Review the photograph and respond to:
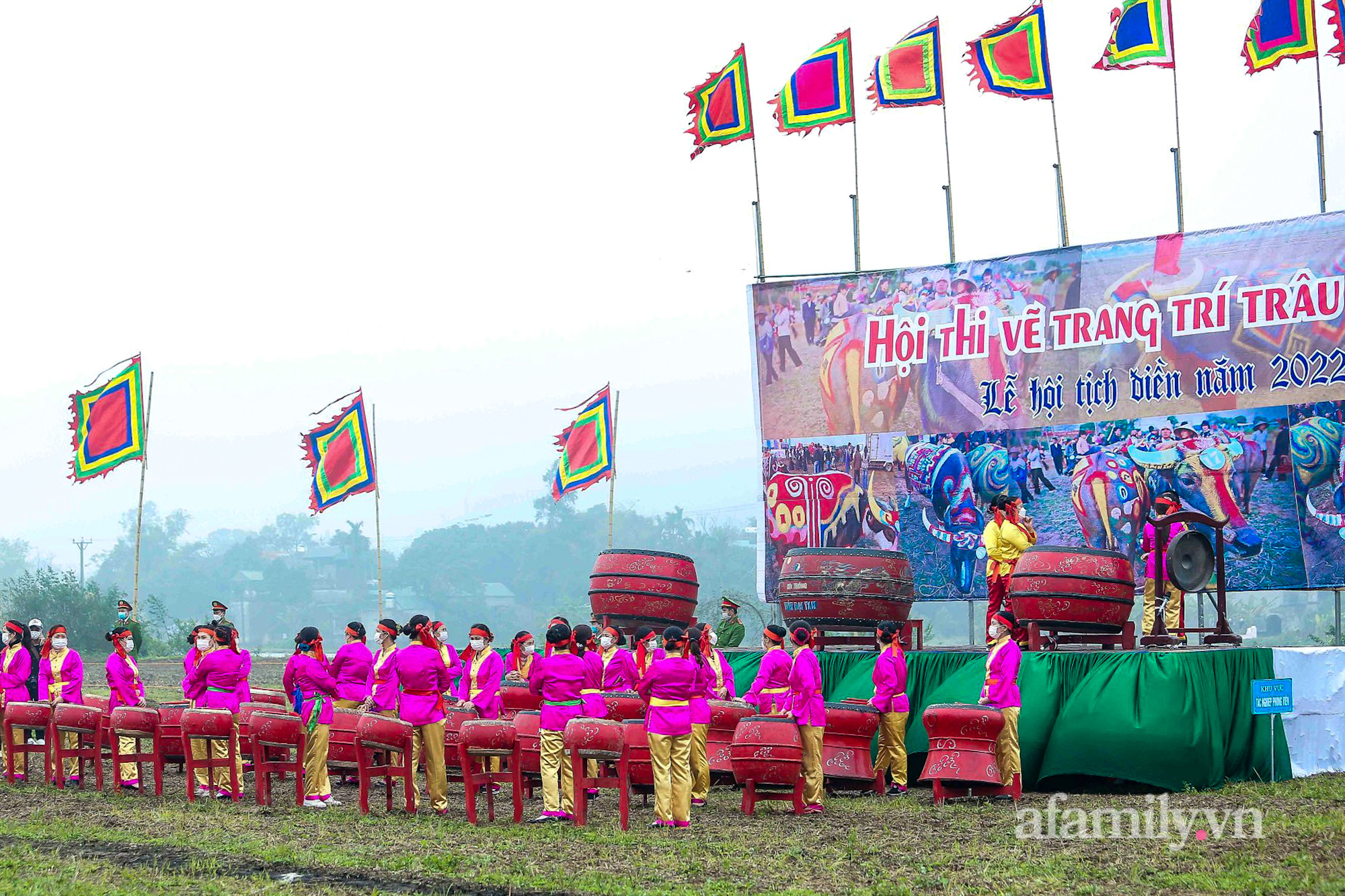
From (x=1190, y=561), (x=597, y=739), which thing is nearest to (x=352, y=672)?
(x=597, y=739)

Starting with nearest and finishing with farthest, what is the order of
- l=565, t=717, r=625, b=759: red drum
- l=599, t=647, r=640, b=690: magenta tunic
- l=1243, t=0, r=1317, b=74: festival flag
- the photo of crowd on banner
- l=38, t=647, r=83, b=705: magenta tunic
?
l=565, t=717, r=625, b=759: red drum → l=599, t=647, r=640, b=690: magenta tunic → l=38, t=647, r=83, b=705: magenta tunic → the photo of crowd on banner → l=1243, t=0, r=1317, b=74: festival flag

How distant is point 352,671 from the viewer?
39.2ft

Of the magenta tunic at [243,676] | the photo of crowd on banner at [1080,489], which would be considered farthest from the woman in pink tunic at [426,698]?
the photo of crowd on banner at [1080,489]

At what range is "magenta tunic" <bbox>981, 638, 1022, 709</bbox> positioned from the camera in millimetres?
11219

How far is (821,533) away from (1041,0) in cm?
702

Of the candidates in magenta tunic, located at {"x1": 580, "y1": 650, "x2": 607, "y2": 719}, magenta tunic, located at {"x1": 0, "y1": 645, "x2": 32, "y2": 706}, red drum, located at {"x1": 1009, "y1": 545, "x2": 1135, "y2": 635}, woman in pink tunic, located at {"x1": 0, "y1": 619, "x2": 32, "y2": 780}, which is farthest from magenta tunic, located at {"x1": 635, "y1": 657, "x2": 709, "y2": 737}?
magenta tunic, located at {"x1": 0, "y1": 645, "x2": 32, "y2": 706}

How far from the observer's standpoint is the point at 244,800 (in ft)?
39.5

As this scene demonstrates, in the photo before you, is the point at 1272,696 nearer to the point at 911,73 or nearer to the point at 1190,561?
the point at 1190,561

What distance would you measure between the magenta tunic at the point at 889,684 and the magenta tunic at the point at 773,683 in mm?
1070

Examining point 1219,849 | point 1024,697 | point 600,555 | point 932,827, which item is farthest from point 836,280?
point 1219,849

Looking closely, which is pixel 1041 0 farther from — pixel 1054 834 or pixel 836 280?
pixel 1054 834

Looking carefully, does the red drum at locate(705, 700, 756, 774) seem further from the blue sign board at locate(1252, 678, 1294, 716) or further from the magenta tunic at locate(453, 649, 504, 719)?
the blue sign board at locate(1252, 678, 1294, 716)

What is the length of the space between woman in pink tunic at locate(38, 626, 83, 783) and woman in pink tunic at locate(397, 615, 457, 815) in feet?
15.0

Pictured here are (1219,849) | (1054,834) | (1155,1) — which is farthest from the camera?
(1155,1)
